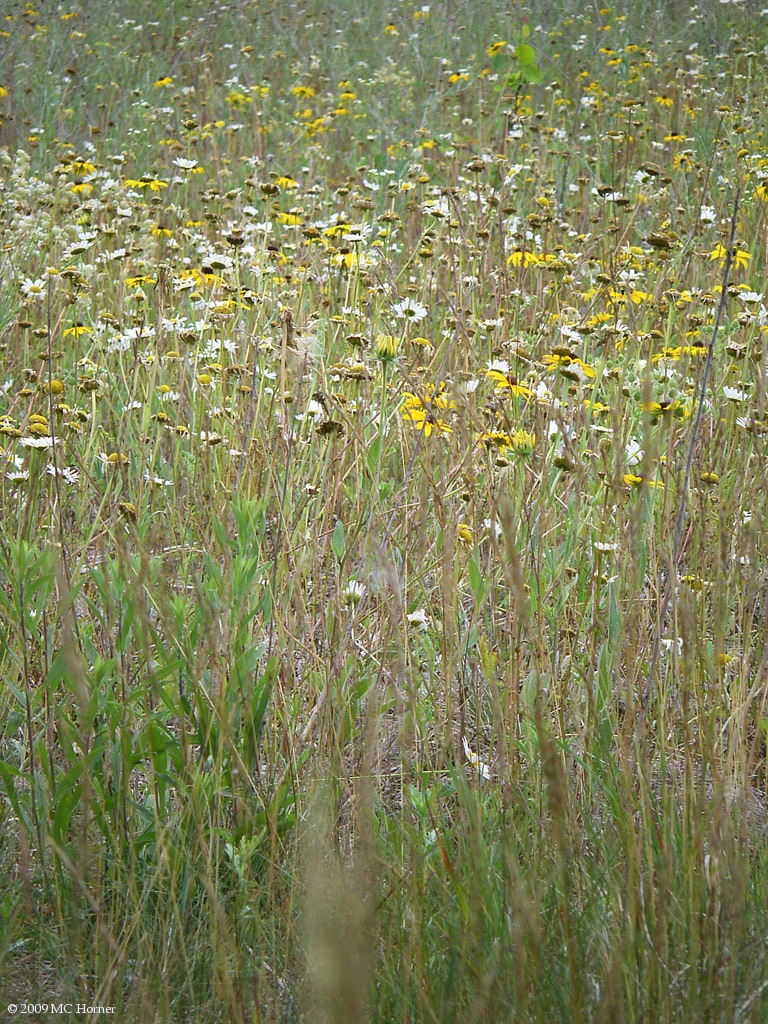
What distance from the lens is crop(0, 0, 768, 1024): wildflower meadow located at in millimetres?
1073

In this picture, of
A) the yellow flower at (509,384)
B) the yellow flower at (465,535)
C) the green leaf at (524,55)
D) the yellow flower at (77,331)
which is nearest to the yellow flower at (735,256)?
the yellow flower at (509,384)

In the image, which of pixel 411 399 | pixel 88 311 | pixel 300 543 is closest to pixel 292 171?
pixel 88 311

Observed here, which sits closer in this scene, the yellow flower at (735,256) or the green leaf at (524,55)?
the yellow flower at (735,256)

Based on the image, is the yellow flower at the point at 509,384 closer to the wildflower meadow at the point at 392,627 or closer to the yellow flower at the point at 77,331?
the wildflower meadow at the point at 392,627

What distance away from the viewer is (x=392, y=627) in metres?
1.20

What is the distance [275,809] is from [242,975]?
235mm

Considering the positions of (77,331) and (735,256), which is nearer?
(77,331)

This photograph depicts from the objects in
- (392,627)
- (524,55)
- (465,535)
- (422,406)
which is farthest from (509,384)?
(524,55)

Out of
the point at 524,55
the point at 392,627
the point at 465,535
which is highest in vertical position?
the point at 524,55

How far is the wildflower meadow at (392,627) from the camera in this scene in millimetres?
1073

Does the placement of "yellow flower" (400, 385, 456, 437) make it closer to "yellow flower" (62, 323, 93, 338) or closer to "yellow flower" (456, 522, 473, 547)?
"yellow flower" (456, 522, 473, 547)

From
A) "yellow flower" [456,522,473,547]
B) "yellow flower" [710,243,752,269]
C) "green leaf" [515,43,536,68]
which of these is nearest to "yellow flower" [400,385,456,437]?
"yellow flower" [456,522,473,547]

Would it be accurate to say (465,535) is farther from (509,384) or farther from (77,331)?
(77,331)

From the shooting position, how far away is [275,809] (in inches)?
52.6
